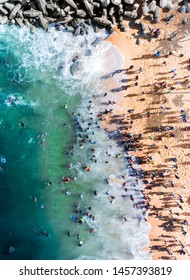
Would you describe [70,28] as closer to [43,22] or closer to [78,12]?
[78,12]

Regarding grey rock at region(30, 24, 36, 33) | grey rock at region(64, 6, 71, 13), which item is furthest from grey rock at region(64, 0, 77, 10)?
grey rock at region(30, 24, 36, 33)

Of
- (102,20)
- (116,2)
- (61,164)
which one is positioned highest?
(116,2)

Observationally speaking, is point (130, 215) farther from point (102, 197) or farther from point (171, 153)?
point (171, 153)

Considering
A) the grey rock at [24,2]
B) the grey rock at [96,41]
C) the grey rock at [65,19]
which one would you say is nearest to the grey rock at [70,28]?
the grey rock at [65,19]

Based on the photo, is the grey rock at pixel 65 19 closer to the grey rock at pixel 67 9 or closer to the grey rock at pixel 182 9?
the grey rock at pixel 67 9

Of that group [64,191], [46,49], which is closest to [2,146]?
[64,191]

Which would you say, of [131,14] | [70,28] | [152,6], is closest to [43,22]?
[70,28]

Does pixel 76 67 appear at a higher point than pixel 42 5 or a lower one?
lower
